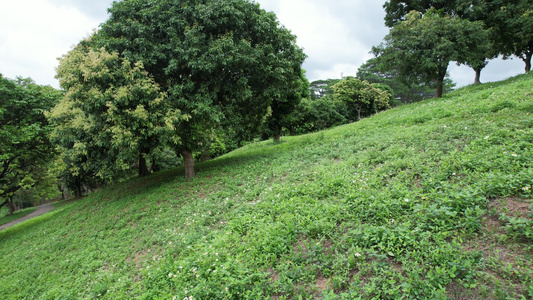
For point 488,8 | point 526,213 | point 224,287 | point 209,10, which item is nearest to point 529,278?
point 526,213

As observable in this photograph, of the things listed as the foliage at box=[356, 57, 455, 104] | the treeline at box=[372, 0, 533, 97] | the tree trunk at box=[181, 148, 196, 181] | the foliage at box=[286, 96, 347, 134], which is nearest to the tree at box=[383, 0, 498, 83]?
the treeline at box=[372, 0, 533, 97]

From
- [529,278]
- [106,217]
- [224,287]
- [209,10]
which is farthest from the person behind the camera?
[106,217]

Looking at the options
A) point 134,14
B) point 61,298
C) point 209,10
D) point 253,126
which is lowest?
point 61,298

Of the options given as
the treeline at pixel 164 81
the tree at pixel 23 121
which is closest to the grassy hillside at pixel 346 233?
the treeline at pixel 164 81

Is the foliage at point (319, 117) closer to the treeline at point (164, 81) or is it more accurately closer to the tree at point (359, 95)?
the tree at point (359, 95)

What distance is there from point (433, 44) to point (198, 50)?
14.3m

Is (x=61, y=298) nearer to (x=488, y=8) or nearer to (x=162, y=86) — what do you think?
(x=162, y=86)

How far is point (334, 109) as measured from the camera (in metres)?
38.2

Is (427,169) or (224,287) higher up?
(427,169)

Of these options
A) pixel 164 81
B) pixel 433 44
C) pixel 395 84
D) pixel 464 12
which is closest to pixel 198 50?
pixel 164 81

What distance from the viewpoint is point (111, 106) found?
7633 mm

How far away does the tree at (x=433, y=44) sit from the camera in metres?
14.0

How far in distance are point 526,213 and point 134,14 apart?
12.5 meters

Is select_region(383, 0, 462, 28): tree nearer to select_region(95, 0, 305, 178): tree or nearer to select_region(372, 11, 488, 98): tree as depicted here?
select_region(372, 11, 488, 98): tree
